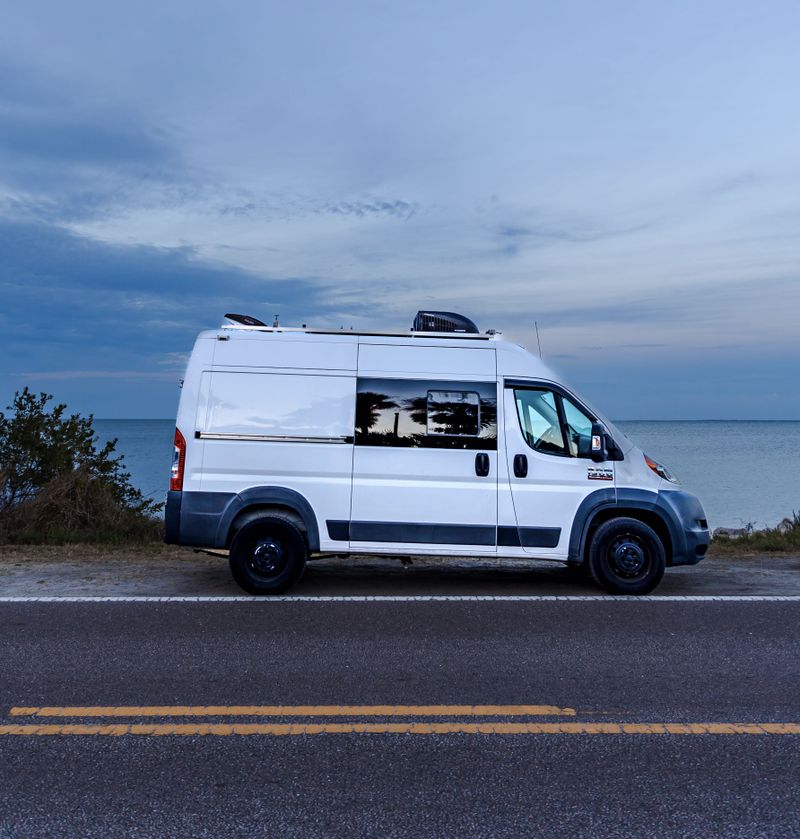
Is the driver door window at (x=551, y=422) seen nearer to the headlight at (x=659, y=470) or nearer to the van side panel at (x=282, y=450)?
the headlight at (x=659, y=470)

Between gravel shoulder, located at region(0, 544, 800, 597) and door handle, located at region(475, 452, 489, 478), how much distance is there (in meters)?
1.14

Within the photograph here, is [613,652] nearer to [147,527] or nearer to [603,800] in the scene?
[603,800]

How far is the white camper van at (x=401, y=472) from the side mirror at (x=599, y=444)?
1 centimetres

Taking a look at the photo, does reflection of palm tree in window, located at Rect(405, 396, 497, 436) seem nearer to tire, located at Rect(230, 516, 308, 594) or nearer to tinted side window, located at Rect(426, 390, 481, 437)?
tinted side window, located at Rect(426, 390, 481, 437)

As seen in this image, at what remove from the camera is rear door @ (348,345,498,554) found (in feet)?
26.3

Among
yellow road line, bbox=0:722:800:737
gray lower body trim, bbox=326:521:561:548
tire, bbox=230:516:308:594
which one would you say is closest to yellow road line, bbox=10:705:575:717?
yellow road line, bbox=0:722:800:737

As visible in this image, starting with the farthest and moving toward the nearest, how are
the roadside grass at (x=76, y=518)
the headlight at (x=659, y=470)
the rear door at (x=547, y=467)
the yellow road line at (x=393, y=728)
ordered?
the roadside grass at (x=76, y=518) < the headlight at (x=659, y=470) < the rear door at (x=547, y=467) < the yellow road line at (x=393, y=728)

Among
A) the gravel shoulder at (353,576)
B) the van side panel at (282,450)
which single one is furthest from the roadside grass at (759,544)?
the van side panel at (282,450)

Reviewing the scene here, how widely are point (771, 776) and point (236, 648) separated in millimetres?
3603

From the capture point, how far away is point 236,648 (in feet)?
20.0

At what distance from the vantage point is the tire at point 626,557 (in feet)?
26.1

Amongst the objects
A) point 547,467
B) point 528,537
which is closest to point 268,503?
point 528,537

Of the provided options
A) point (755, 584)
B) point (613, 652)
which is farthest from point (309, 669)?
point (755, 584)

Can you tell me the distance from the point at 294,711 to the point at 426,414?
3.80 metres
